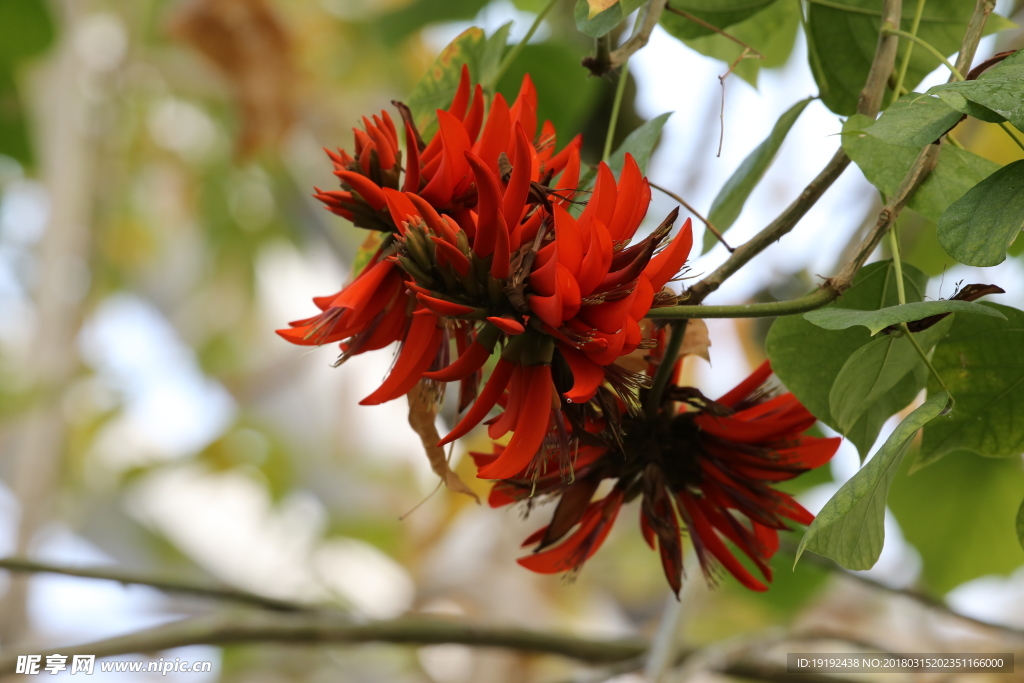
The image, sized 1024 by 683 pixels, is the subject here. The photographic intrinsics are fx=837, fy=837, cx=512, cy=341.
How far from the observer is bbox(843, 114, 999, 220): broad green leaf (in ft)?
0.72

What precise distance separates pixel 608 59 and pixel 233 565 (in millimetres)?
1907

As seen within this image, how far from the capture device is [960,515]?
0.59 metres

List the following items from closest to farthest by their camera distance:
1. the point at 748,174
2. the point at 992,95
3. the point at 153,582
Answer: the point at 992,95
the point at 748,174
the point at 153,582

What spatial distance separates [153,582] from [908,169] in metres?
0.41

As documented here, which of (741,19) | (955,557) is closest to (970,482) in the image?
(955,557)

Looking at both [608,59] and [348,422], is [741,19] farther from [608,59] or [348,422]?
[348,422]

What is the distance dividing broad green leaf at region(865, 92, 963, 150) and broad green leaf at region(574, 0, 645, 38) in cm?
7

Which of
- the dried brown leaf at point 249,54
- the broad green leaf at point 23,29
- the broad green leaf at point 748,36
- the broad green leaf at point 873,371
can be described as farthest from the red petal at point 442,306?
the dried brown leaf at point 249,54

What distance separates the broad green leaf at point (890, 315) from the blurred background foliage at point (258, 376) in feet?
1.12

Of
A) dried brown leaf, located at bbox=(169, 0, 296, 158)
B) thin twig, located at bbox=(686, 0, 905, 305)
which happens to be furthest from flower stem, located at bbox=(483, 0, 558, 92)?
dried brown leaf, located at bbox=(169, 0, 296, 158)

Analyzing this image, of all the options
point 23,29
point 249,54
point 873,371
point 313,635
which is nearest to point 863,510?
point 873,371

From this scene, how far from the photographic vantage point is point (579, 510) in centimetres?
27

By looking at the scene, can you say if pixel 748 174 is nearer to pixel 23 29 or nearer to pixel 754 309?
pixel 754 309

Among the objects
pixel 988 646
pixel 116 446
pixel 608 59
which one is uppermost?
pixel 116 446
